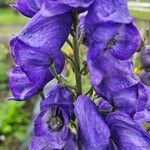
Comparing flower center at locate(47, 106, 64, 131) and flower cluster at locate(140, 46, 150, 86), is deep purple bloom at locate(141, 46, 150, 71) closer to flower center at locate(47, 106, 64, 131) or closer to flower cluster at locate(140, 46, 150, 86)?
flower cluster at locate(140, 46, 150, 86)

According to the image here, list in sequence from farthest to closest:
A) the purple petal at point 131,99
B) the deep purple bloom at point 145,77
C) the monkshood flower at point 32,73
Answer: the deep purple bloom at point 145,77 → the purple petal at point 131,99 → the monkshood flower at point 32,73

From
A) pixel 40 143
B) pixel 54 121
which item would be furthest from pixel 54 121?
pixel 40 143

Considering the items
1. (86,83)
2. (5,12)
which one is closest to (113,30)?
(86,83)

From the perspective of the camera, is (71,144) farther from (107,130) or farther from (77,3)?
(77,3)

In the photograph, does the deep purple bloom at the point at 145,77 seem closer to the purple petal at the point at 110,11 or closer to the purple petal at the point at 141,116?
the purple petal at the point at 141,116

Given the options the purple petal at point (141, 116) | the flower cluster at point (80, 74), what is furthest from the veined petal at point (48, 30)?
the purple petal at point (141, 116)

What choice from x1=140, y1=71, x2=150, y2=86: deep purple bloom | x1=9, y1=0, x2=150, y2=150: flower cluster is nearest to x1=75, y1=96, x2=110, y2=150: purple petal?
x1=9, y1=0, x2=150, y2=150: flower cluster
